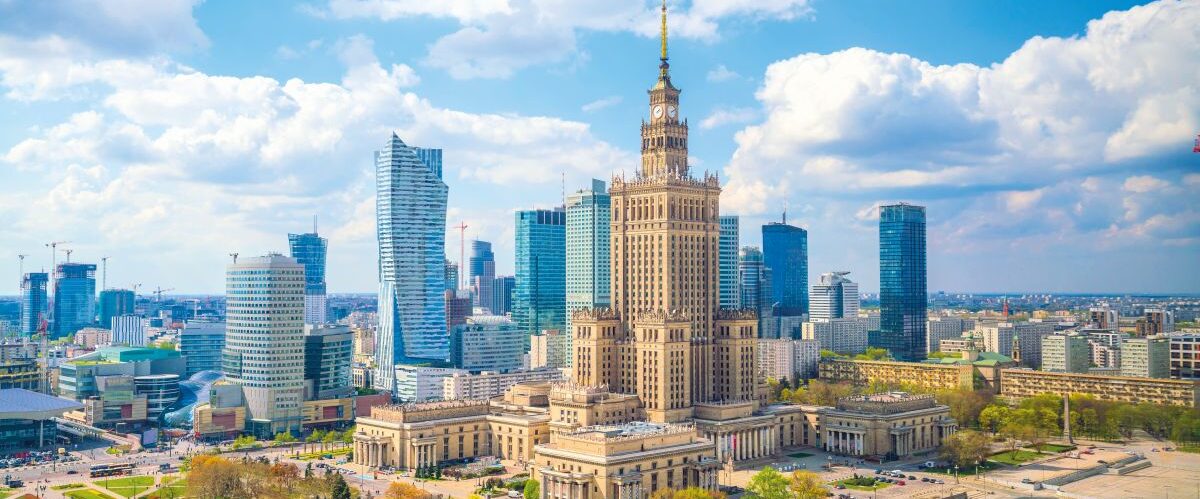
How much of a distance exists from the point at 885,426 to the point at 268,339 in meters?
107

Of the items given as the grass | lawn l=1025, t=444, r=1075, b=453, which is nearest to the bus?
the grass

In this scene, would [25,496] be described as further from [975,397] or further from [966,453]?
[975,397]

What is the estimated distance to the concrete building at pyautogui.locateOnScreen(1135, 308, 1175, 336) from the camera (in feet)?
507

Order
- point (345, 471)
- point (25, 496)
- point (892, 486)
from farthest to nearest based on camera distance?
point (345, 471), point (892, 486), point (25, 496)

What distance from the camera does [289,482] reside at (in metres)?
130

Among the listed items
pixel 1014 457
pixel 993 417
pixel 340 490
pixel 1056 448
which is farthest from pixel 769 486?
pixel 993 417

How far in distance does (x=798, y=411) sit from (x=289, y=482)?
81462 millimetres

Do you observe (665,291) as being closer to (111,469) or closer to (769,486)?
(769,486)

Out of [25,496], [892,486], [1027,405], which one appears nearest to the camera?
[25,496]

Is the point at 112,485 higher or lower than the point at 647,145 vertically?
→ lower

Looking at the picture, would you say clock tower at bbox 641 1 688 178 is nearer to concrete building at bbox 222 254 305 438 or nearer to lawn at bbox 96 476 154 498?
concrete building at bbox 222 254 305 438

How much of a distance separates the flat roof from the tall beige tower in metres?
88.3

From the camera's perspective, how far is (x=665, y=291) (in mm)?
160750

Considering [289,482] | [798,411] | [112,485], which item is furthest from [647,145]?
[112,485]
